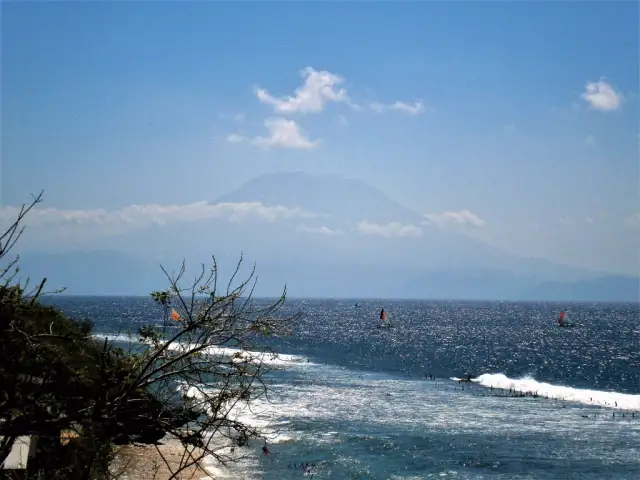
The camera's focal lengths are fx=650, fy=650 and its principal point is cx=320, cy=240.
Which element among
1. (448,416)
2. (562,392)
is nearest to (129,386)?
(448,416)

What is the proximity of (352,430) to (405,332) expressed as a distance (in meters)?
91.0

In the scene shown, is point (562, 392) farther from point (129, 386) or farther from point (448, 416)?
point (129, 386)

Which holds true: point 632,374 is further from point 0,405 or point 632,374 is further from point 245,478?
point 0,405

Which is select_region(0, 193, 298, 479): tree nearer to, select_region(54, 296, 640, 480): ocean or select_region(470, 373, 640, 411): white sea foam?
select_region(54, 296, 640, 480): ocean

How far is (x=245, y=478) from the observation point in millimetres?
30031

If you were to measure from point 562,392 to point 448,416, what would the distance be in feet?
56.4

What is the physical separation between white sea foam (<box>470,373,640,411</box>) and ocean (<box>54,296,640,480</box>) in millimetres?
106

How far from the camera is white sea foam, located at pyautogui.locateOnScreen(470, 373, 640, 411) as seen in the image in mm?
52469

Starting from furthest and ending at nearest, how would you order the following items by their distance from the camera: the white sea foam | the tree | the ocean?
the white sea foam
the ocean
the tree

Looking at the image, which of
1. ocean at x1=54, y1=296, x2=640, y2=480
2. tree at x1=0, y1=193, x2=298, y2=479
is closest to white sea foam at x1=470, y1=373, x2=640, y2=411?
ocean at x1=54, y1=296, x2=640, y2=480

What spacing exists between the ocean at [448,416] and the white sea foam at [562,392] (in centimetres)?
11

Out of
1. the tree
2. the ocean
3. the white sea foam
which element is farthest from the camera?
the white sea foam

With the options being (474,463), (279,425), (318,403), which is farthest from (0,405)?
(318,403)

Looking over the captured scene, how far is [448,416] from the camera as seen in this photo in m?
45.4
